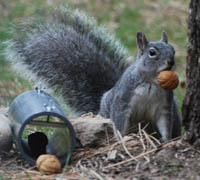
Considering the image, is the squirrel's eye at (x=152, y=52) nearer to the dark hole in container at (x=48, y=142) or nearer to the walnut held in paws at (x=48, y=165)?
the dark hole in container at (x=48, y=142)

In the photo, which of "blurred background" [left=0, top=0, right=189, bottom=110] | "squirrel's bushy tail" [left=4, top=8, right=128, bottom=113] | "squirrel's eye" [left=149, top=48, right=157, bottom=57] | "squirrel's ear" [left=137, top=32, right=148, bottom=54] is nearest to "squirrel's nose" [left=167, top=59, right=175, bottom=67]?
"squirrel's eye" [left=149, top=48, right=157, bottom=57]

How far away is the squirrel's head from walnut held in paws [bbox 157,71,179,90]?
0.15 ft

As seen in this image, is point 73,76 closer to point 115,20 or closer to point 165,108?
point 165,108

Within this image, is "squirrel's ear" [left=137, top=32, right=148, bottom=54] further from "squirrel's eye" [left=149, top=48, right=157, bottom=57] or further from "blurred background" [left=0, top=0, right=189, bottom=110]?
"blurred background" [left=0, top=0, right=189, bottom=110]

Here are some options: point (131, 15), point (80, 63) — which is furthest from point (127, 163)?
point (131, 15)

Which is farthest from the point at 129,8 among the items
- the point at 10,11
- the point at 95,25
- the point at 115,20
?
the point at 95,25

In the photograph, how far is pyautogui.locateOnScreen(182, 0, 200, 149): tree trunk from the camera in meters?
1.91

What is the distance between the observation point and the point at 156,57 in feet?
7.73

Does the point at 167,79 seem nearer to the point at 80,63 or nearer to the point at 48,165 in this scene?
the point at 48,165

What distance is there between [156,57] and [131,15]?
10.2 feet

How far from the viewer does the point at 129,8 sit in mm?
5473

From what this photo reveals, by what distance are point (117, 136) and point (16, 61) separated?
989 millimetres

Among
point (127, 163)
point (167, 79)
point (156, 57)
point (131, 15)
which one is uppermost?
point (131, 15)

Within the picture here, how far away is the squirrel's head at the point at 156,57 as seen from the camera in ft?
7.57
